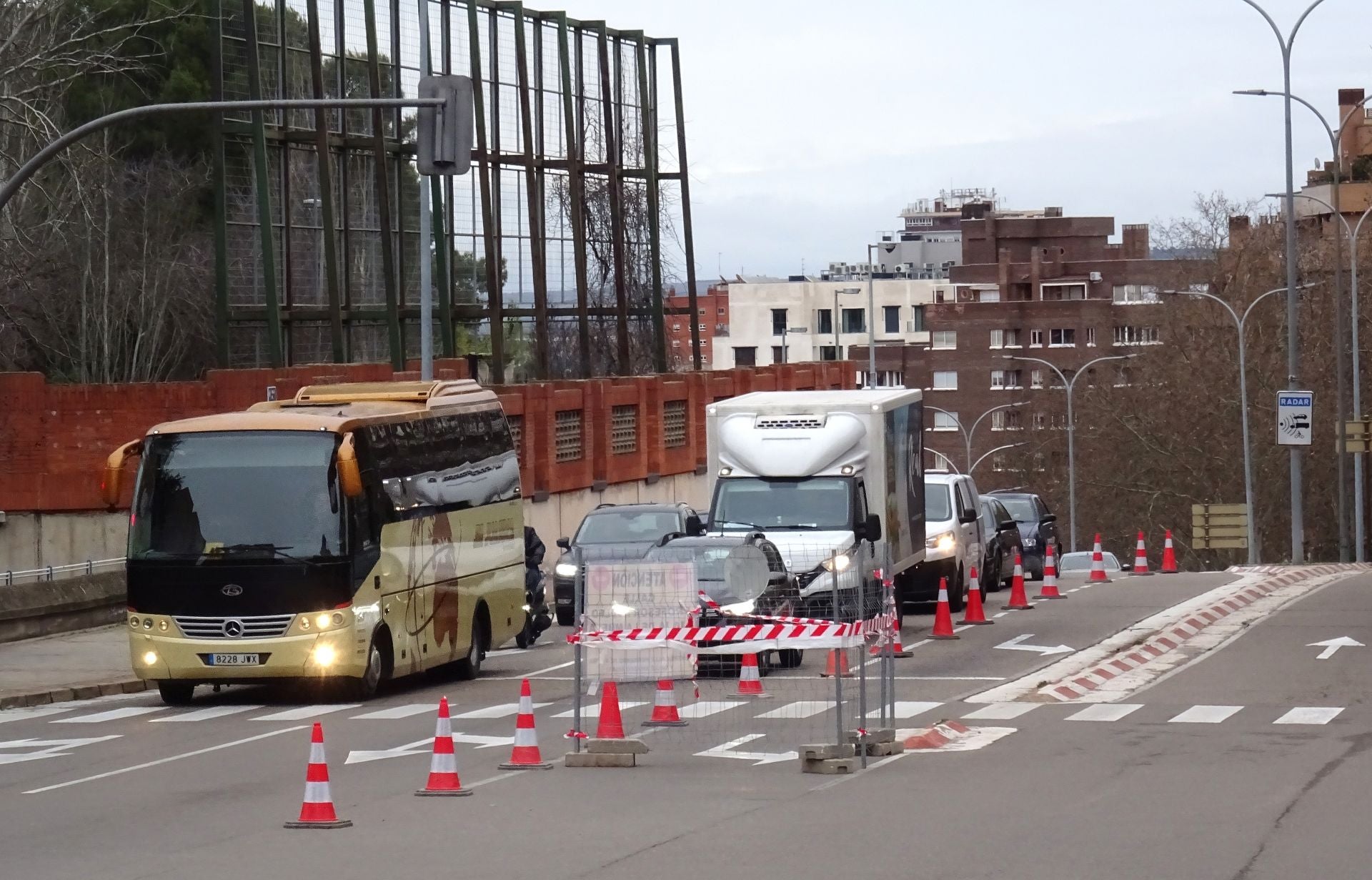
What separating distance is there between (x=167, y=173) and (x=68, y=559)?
17378 mm

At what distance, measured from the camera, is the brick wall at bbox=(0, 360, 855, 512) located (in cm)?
3244

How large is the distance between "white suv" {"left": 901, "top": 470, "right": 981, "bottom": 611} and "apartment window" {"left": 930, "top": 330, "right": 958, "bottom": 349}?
102 m

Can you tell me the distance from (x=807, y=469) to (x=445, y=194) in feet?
75.3

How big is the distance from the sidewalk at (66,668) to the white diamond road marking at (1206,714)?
433 inches

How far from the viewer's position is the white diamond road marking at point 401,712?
18719mm

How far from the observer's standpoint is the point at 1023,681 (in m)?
20.3

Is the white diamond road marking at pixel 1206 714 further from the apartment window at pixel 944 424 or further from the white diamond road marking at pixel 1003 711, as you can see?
the apartment window at pixel 944 424

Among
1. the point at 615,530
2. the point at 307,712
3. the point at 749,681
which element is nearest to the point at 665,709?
the point at 749,681

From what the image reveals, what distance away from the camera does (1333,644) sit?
2377 cm

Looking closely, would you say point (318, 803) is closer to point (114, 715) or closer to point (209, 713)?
point (209, 713)

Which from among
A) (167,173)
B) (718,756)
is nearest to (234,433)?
(718,756)

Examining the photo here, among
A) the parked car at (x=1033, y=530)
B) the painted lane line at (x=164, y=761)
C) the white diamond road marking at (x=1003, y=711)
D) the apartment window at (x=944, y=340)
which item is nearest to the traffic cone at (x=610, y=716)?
the painted lane line at (x=164, y=761)

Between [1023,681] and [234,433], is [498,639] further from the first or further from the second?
[1023,681]

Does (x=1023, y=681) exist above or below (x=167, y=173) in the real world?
below
